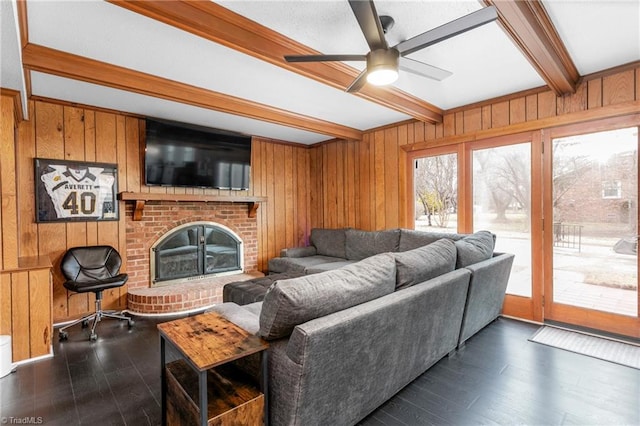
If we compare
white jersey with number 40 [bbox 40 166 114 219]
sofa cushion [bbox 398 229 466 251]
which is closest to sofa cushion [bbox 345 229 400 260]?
sofa cushion [bbox 398 229 466 251]

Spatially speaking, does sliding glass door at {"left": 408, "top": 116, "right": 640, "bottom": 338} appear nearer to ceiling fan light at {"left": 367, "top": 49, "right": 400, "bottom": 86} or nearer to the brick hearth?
ceiling fan light at {"left": 367, "top": 49, "right": 400, "bottom": 86}

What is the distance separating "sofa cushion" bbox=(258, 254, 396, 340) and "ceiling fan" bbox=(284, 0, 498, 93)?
130cm

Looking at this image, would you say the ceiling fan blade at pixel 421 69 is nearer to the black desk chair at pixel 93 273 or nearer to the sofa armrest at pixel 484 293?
the sofa armrest at pixel 484 293

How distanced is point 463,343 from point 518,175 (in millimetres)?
2022

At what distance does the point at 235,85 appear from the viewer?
3078mm

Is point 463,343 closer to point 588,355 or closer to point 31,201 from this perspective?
point 588,355

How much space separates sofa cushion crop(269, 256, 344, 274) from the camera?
436cm

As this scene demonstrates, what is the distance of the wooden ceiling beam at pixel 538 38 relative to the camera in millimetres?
1842

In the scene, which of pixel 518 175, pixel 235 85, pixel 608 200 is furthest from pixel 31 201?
pixel 608 200

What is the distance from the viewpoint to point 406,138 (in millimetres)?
4426

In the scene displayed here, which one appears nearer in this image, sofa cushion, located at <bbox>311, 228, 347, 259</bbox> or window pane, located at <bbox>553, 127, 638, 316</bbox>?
window pane, located at <bbox>553, 127, 638, 316</bbox>

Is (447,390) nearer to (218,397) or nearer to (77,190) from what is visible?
(218,397)

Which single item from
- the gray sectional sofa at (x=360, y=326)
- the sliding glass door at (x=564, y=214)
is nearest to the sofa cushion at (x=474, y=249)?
the gray sectional sofa at (x=360, y=326)

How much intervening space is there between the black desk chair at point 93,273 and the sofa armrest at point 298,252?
7.12 feet
